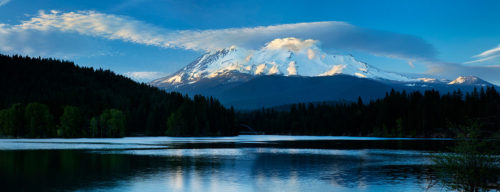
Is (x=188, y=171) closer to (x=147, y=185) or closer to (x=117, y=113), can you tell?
(x=147, y=185)

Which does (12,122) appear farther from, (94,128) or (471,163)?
(471,163)

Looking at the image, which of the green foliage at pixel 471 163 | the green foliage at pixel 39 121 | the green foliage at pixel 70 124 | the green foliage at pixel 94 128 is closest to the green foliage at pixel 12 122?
the green foliage at pixel 39 121

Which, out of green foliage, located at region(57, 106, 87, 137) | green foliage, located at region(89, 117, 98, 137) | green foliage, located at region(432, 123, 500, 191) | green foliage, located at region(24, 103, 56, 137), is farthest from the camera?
green foliage, located at region(89, 117, 98, 137)

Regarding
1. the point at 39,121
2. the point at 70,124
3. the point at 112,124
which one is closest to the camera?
the point at 39,121

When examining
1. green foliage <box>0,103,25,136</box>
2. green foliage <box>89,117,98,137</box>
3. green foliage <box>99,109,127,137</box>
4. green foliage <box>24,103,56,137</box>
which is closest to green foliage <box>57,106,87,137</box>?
green foliage <box>89,117,98,137</box>

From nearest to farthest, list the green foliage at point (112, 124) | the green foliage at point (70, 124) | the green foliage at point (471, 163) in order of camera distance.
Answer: the green foliage at point (471, 163) → the green foliage at point (70, 124) → the green foliage at point (112, 124)

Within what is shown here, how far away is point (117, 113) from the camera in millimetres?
177625

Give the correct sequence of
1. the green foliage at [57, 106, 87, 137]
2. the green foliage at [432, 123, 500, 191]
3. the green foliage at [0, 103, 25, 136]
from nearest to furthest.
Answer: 1. the green foliage at [432, 123, 500, 191]
2. the green foliage at [0, 103, 25, 136]
3. the green foliage at [57, 106, 87, 137]

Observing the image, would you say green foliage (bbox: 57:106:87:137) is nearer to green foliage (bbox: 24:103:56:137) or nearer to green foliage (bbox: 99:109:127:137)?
green foliage (bbox: 24:103:56:137)

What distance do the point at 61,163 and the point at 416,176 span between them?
38.1 meters

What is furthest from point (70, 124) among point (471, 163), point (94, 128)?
point (471, 163)

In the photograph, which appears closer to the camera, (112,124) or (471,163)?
(471,163)

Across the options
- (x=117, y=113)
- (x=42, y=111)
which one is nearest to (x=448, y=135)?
(x=117, y=113)

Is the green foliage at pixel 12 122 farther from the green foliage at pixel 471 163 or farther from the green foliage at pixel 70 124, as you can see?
the green foliage at pixel 471 163
